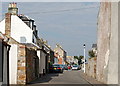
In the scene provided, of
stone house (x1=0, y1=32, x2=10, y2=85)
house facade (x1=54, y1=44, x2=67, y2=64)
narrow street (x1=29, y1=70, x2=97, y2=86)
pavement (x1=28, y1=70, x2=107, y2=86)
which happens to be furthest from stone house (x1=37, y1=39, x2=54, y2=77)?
house facade (x1=54, y1=44, x2=67, y2=64)

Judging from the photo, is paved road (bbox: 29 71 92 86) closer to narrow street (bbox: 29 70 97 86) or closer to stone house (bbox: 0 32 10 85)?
narrow street (bbox: 29 70 97 86)

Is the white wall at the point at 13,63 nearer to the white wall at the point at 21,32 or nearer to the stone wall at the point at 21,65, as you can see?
the stone wall at the point at 21,65

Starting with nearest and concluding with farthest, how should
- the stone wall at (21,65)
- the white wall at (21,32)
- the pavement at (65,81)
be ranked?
the stone wall at (21,65)
the pavement at (65,81)
the white wall at (21,32)

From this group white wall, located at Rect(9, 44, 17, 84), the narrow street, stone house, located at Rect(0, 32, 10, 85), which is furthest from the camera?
the narrow street

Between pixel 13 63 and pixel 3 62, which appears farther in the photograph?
pixel 13 63

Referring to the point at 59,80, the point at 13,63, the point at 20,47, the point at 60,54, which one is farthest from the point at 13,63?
the point at 60,54

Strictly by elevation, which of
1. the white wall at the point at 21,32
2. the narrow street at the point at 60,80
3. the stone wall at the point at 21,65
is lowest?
the narrow street at the point at 60,80

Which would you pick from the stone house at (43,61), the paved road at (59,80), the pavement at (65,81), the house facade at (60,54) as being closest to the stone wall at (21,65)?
the pavement at (65,81)

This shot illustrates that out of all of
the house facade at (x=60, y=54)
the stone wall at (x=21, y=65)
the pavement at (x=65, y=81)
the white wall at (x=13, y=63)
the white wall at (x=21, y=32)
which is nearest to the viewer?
the white wall at (x=13, y=63)

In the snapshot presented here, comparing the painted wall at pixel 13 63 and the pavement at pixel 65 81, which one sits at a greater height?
the painted wall at pixel 13 63

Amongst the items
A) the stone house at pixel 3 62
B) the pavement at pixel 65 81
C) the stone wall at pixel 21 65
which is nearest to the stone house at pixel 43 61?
the pavement at pixel 65 81

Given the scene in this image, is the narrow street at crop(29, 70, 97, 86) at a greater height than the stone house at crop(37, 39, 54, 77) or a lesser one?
lesser

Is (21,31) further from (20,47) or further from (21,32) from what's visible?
(20,47)

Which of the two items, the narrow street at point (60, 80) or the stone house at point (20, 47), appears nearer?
the stone house at point (20, 47)
